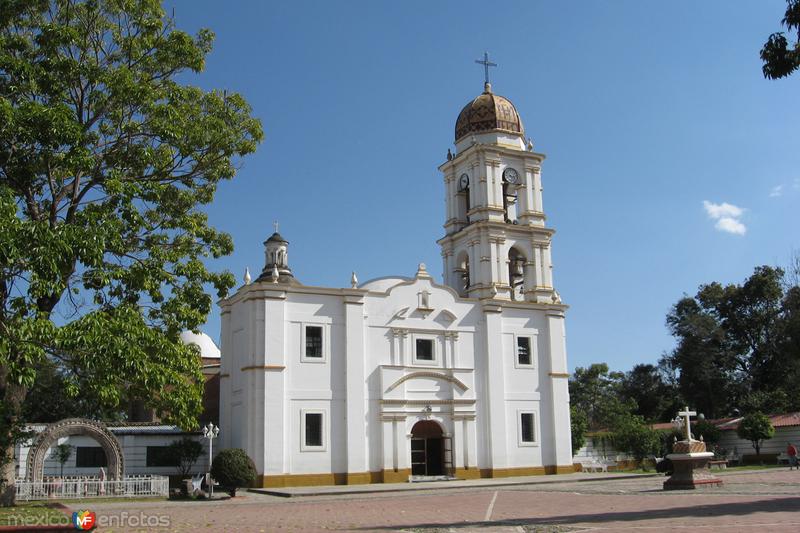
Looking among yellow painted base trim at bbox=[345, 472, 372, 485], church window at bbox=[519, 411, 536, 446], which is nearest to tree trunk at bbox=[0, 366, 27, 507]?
yellow painted base trim at bbox=[345, 472, 372, 485]

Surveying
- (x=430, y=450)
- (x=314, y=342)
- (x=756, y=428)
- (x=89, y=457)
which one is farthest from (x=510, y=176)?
(x=89, y=457)

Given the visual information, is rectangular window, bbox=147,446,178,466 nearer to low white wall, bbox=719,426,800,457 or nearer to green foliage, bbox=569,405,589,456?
green foliage, bbox=569,405,589,456

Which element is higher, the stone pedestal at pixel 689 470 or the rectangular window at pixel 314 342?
the rectangular window at pixel 314 342

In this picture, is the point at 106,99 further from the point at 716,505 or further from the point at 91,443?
the point at 91,443

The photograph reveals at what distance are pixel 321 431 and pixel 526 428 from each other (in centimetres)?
1046

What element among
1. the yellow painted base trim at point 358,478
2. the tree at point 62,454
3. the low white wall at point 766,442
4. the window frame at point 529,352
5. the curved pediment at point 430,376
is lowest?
the yellow painted base trim at point 358,478

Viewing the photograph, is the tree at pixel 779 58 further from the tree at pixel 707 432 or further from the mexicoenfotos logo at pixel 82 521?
the tree at pixel 707 432

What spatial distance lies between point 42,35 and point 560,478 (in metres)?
27.3

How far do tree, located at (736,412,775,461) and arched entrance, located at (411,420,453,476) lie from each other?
19273 millimetres

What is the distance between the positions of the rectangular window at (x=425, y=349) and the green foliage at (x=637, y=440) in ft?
44.0

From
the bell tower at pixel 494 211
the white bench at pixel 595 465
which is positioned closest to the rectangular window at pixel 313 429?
the bell tower at pixel 494 211

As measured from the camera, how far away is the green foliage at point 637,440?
43188mm

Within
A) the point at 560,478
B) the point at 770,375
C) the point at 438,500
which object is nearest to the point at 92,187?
the point at 438,500

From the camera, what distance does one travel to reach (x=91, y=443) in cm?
3384
